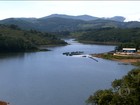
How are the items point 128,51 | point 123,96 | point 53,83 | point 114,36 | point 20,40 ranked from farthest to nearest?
point 114,36, point 20,40, point 128,51, point 53,83, point 123,96

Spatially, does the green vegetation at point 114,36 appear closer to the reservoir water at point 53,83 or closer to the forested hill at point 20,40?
the forested hill at point 20,40

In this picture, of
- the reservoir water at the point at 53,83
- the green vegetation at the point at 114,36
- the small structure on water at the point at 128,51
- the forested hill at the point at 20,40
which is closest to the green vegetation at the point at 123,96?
the reservoir water at the point at 53,83

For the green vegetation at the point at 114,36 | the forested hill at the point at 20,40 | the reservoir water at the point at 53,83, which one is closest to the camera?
the reservoir water at the point at 53,83

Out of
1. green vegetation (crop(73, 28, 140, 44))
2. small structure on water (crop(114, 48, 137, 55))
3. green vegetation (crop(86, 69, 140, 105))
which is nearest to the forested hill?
green vegetation (crop(73, 28, 140, 44))

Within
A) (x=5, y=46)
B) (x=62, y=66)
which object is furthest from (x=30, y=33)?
(x=62, y=66)

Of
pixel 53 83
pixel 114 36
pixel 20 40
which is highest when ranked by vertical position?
pixel 20 40

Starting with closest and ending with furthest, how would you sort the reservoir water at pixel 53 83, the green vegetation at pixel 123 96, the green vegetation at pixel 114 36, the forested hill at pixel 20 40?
the green vegetation at pixel 123 96
the reservoir water at pixel 53 83
the forested hill at pixel 20 40
the green vegetation at pixel 114 36

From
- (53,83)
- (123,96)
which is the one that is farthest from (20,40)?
(123,96)

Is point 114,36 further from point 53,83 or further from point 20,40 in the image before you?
point 53,83

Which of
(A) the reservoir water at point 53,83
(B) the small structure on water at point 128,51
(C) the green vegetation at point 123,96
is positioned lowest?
(A) the reservoir water at point 53,83
